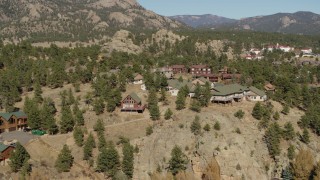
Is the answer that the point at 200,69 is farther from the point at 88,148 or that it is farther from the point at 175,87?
the point at 88,148

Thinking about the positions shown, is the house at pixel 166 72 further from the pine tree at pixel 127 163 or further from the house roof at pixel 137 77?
the pine tree at pixel 127 163

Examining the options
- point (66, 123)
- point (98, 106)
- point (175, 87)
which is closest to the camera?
point (66, 123)

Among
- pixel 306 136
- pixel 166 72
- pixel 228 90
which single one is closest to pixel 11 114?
pixel 228 90

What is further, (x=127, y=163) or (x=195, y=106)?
(x=195, y=106)

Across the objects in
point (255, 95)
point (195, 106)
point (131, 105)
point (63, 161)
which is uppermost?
point (255, 95)

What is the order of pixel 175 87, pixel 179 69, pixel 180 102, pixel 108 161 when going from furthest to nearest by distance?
pixel 179 69, pixel 175 87, pixel 180 102, pixel 108 161
